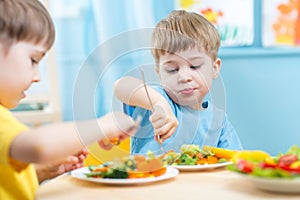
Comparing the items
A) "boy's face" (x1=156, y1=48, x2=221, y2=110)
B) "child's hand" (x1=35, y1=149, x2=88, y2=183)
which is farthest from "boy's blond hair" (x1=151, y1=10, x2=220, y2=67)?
"child's hand" (x1=35, y1=149, x2=88, y2=183)

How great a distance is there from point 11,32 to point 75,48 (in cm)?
168

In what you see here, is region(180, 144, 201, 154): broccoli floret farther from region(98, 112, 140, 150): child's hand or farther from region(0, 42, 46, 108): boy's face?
region(0, 42, 46, 108): boy's face

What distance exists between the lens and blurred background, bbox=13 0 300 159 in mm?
2473

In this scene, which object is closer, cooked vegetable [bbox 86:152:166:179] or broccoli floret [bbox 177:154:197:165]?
cooked vegetable [bbox 86:152:166:179]

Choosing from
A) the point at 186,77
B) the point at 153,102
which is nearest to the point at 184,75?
the point at 186,77

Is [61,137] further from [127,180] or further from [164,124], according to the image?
[164,124]

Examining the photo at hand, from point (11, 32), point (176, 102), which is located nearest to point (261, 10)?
point (176, 102)

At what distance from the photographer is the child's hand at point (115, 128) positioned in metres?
0.89

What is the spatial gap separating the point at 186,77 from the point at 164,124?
207 mm

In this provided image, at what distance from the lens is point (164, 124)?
107 centimetres

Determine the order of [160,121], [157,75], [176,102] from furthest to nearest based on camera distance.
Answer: [176,102] → [157,75] → [160,121]

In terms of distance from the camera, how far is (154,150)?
109 cm

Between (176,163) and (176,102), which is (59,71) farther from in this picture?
(176,163)

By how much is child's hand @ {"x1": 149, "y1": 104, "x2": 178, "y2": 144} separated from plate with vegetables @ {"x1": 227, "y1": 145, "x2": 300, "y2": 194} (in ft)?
0.60
